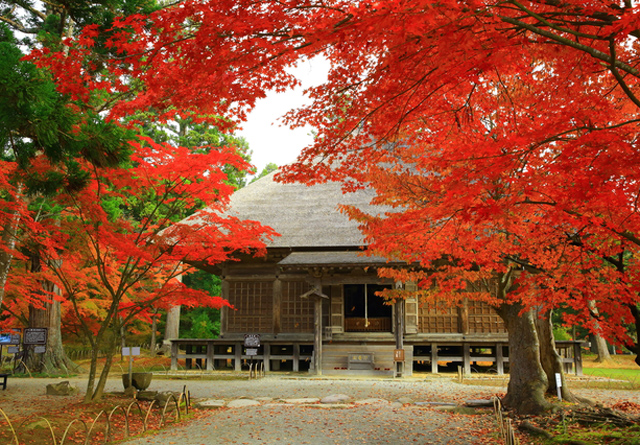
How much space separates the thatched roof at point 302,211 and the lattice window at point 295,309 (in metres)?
1.89

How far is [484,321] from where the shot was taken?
53.3ft

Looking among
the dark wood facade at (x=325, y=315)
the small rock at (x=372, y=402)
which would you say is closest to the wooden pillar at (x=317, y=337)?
the dark wood facade at (x=325, y=315)

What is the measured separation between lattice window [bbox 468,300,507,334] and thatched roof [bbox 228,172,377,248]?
4704mm

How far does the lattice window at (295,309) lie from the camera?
17125 mm

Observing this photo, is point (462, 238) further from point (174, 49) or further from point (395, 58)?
point (174, 49)

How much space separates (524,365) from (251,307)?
1091cm

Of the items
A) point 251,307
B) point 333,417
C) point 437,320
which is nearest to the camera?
point 333,417

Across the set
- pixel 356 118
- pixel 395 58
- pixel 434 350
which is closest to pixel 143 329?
pixel 434 350

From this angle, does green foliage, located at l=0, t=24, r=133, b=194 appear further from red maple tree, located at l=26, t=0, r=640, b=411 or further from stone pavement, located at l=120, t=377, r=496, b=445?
stone pavement, located at l=120, t=377, r=496, b=445

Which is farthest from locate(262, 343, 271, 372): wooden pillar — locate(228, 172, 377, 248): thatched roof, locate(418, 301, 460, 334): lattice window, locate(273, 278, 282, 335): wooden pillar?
locate(418, 301, 460, 334): lattice window

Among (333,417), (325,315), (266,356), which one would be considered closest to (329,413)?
(333,417)

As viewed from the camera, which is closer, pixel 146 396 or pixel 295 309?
pixel 146 396

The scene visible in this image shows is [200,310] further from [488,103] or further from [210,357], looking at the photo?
[488,103]

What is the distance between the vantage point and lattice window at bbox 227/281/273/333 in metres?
17.4
